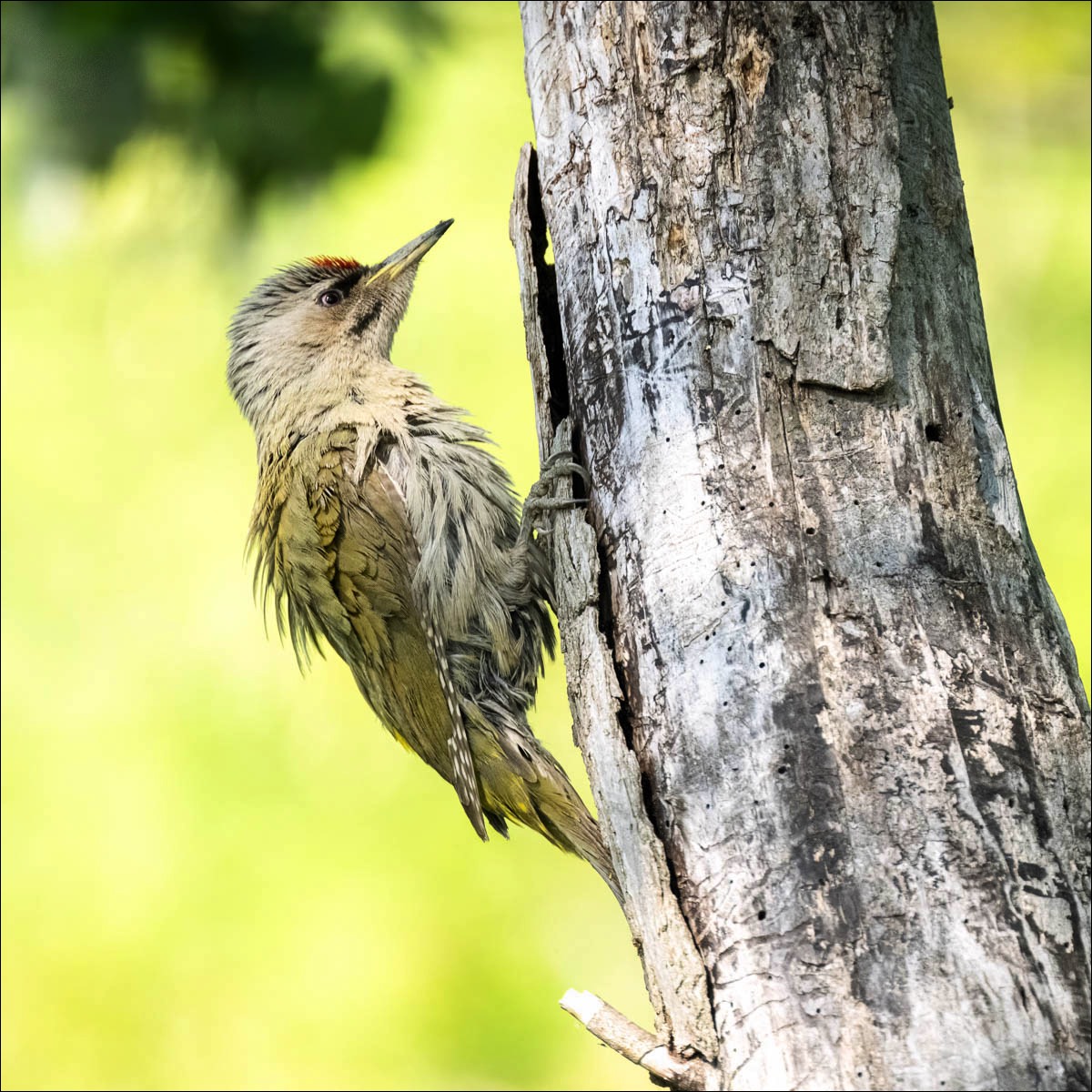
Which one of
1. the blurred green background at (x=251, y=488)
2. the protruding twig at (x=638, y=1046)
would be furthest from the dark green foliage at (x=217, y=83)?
the protruding twig at (x=638, y=1046)

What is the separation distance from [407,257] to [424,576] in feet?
4.05

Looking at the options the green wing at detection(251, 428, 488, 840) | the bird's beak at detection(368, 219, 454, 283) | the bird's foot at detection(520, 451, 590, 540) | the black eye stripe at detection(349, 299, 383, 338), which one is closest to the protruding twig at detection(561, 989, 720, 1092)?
Result: the bird's foot at detection(520, 451, 590, 540)

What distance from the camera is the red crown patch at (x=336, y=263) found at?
4.07 metres

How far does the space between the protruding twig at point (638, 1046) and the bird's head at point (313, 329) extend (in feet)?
7.20

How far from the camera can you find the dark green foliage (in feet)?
14.3

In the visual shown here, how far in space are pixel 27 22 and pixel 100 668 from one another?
3143mm

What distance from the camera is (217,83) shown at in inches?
175

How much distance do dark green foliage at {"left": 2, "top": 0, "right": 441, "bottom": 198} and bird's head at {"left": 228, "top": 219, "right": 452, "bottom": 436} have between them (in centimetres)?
80

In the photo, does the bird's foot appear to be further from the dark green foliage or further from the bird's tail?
the dark green foliage

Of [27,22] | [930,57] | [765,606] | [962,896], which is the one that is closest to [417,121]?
[27,22]

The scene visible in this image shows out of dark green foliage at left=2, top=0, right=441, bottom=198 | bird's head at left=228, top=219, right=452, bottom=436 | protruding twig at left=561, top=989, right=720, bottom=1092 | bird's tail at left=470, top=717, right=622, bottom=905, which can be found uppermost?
dark green foliage at left=2, top=0, right=441, bottom=198

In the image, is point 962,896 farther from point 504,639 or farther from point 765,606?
point 504,639

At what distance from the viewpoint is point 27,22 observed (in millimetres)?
4363

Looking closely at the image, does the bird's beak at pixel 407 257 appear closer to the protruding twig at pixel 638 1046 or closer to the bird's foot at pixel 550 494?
the bird's foot at pixel 550 494
